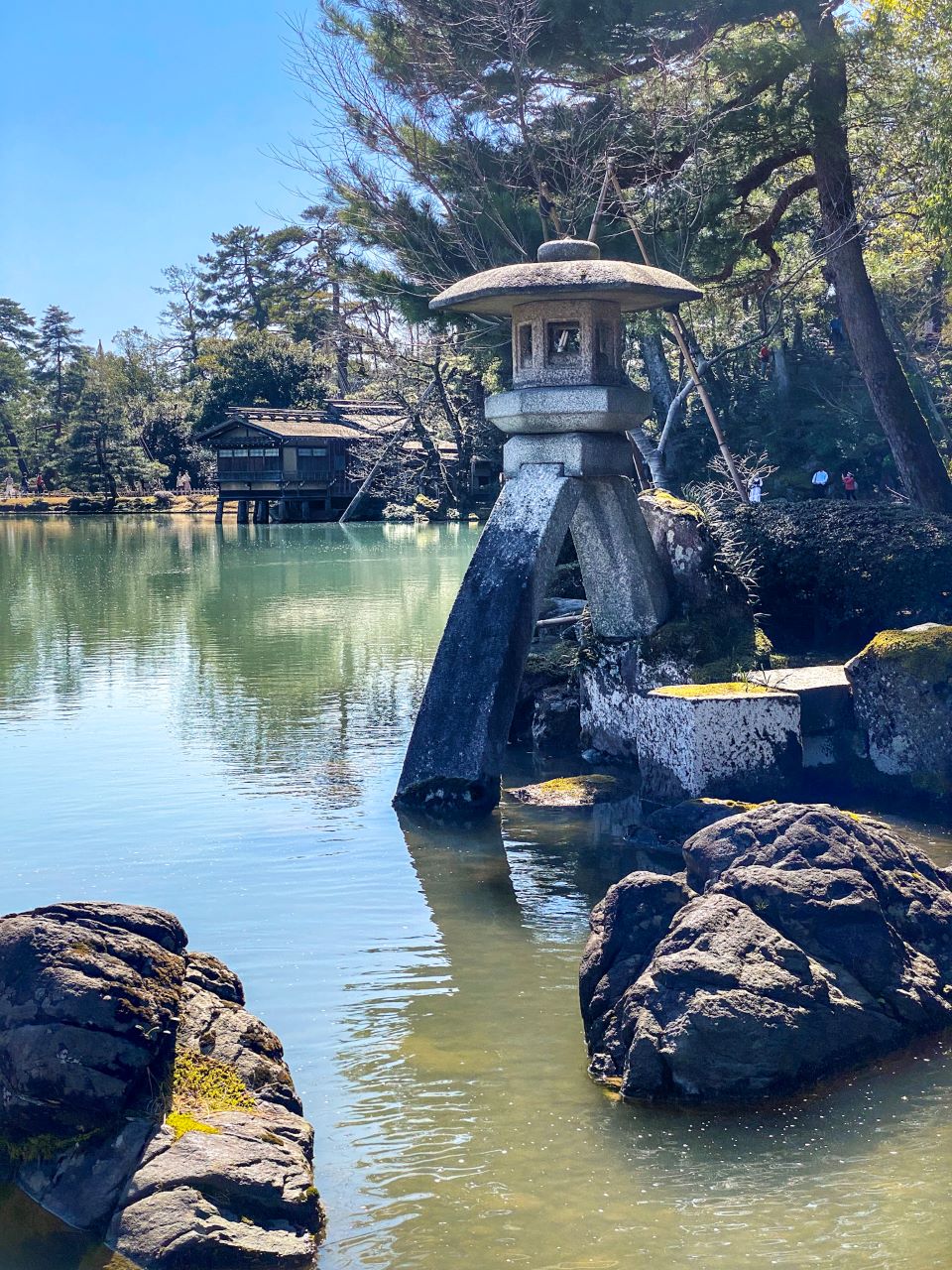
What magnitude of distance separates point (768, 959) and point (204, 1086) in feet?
7.17

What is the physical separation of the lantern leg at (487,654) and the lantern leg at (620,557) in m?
0.21

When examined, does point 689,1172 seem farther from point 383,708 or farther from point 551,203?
point 551,203

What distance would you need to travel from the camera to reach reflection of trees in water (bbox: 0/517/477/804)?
12.5 metres

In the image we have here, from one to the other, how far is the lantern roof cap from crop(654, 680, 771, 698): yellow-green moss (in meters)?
2.93

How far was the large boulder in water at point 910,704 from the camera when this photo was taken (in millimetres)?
9070

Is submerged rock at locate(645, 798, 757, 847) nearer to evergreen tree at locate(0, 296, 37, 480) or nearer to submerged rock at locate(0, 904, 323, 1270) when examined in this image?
submerged rock at locate(0, 904, 323, 1270)

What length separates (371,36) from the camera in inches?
646

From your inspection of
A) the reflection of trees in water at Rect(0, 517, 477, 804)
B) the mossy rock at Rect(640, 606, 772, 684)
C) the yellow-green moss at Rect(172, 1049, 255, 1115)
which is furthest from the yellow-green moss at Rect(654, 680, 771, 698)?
the yellow-green moss at Rect(172, 1049, 255, 1115)

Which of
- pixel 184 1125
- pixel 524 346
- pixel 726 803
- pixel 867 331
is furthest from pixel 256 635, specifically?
pixel 184 1125

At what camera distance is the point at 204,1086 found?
4469 mm

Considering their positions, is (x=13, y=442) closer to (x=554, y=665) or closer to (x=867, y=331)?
(x=867, y=331)

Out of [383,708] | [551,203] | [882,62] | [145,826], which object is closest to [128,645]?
[383,708]

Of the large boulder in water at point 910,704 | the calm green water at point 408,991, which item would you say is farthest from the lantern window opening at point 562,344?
the calm green water at point 408,991

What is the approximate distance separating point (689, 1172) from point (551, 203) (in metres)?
Result: 13.7
